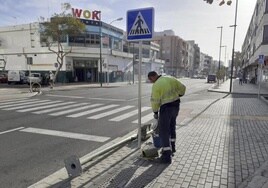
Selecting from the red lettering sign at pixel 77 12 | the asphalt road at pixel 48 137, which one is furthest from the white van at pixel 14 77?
the asphalt road at pixel 48 137

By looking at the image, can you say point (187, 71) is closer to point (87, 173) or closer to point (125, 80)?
point (125, 80)

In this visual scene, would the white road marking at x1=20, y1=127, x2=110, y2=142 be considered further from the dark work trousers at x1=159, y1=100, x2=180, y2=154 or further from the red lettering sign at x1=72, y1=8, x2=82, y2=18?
the red lettering sign at x1=72, y1=8, x2=82, y2=18

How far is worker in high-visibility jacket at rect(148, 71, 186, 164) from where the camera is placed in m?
4.48

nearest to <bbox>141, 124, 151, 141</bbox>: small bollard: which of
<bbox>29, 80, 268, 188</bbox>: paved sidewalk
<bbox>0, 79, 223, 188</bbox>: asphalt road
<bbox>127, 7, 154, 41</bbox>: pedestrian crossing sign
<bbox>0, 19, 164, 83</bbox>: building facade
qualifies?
<bbox>29, 80, 268, 188</bbox>: paved sidewalk

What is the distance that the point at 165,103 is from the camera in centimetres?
454

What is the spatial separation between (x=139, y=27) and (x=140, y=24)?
7 centimetres

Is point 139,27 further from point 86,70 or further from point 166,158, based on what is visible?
point 86,70

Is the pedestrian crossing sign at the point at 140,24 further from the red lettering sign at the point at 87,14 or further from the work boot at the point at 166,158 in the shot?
the red lettering sign at the point at 87,14

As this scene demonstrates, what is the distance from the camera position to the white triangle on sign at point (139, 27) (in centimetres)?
524

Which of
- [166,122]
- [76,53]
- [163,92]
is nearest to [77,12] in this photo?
[76,53]

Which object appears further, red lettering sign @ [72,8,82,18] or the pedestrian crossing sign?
red lettering sign @ [72,8,82,18]

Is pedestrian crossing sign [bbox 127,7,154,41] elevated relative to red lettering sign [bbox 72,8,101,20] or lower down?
lower down

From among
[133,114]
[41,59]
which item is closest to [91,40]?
[41,59]

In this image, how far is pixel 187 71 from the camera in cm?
10431
